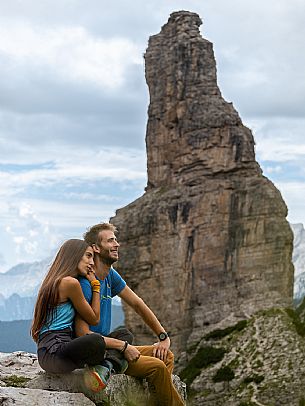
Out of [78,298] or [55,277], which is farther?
[55,277]

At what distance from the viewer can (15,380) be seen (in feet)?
31.2

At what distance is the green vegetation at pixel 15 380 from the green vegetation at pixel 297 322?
172 feet

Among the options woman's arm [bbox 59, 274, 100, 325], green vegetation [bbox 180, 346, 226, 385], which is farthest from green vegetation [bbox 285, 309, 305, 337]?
woman's arm [bbox 59, 274, 100, 325]

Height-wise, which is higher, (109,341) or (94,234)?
(94,234)

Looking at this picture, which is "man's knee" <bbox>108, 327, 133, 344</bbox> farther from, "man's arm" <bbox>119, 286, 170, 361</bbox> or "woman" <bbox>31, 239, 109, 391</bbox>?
"woman" <bbox>31, 239, 109, 391</bbox>

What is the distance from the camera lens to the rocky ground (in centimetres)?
5503

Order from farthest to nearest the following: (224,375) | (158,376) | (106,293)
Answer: (224,375) → (106,293) → (158,376)

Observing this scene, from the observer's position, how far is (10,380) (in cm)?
953

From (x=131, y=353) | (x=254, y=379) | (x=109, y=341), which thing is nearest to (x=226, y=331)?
(x=254, y=379)

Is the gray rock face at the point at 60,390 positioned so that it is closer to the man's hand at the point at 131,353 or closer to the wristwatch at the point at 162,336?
the man's hand at the point at 131,353

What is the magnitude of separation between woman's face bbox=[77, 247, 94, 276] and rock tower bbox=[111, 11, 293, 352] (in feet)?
201

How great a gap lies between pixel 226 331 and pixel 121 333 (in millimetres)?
59360

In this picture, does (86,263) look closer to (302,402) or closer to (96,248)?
(96,248)

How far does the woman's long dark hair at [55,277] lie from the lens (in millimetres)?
9328
